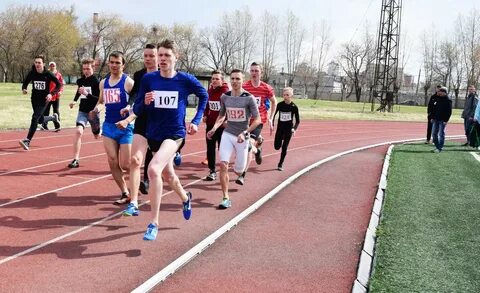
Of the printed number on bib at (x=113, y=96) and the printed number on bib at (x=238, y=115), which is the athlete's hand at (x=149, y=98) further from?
the printed number on bib at (x=238, y=115)

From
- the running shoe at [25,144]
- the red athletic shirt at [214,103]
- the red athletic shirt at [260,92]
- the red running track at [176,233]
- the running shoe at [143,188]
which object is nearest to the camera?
the red running track at [176,233]

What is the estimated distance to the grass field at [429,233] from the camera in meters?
4.41

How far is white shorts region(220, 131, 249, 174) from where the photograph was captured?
703cm

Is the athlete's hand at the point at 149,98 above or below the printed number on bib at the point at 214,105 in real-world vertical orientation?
above

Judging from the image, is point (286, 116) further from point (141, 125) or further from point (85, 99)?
point (141, 125)

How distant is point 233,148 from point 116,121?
5.71ft

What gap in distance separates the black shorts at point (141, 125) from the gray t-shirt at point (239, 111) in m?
1.47

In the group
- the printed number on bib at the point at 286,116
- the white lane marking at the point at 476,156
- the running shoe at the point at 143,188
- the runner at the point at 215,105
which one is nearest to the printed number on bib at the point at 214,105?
the runner at the point at 215,105

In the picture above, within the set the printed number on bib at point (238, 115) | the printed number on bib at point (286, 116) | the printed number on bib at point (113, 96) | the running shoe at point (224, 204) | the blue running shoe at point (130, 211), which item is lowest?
the running shoe at point (224, 204)

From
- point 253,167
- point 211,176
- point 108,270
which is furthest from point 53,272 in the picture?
point 253,167

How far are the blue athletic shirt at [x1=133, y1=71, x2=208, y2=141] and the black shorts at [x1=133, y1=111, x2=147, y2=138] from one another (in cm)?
53

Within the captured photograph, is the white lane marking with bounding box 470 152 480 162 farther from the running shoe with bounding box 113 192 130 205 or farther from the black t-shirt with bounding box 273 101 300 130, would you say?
the running shoe with bounding box 113 192 130 205

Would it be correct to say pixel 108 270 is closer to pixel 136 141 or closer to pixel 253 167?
pixel 136 141

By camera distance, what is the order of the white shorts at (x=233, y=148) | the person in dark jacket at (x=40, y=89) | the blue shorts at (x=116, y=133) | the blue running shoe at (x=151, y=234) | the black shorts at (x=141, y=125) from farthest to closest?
the person in dark jacket at (x=40, y=89) < the white shorts at (x=233, y=148) < the blue shorts at (x=116, y=133) < the black shorts at (x=141, y=125) < the blue running shoe at (x=151, y=234)
